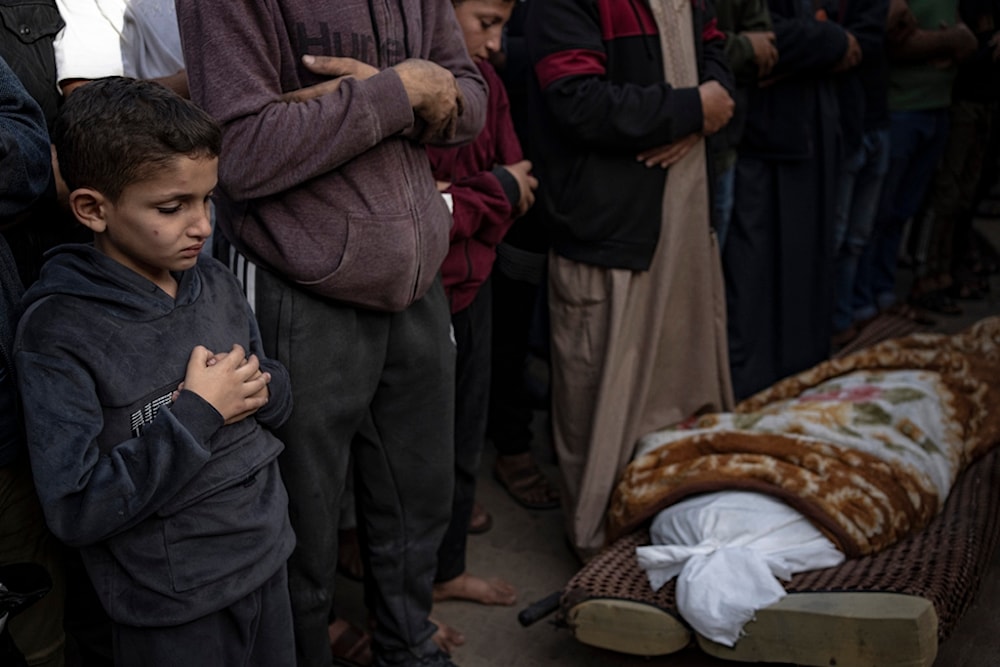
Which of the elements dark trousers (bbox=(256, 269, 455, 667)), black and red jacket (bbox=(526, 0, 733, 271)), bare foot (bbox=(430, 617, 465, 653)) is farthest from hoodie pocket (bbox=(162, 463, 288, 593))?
black and red jacket (bbox=(526, 0, 733, 271))

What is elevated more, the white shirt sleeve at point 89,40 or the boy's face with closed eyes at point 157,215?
the white shirt sleeve at point 89,40

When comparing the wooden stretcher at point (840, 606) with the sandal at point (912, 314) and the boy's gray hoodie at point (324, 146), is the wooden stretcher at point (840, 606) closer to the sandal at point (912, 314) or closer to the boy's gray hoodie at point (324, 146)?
the boy's gray hoodie at point (324, 146)

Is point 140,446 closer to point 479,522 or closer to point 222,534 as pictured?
point 222,534

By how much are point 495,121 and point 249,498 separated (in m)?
1.45

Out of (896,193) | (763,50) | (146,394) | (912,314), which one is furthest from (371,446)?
(896,193)

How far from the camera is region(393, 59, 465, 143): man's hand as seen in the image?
83.0 inches

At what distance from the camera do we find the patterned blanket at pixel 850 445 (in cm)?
285

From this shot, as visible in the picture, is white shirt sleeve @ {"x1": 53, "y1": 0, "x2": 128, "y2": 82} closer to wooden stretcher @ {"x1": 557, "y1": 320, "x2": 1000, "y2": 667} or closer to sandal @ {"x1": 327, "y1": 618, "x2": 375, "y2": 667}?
sandal @ {"x1": 327, "y1": 618, "x2": 375, "y2": 667}

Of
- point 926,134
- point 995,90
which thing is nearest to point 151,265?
point 926,134

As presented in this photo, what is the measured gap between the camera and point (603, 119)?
3045 mm

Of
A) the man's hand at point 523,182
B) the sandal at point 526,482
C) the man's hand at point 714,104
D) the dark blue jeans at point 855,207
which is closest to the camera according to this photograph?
the man's hand at point 523,182

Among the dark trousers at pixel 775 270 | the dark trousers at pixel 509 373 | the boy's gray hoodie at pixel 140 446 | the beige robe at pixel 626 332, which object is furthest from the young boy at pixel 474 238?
the dark trousers at pixel 775 270

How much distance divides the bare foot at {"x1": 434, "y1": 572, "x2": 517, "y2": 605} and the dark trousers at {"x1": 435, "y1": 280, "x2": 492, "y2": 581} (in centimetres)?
19

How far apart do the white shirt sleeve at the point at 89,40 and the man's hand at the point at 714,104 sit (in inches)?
64.7
